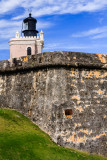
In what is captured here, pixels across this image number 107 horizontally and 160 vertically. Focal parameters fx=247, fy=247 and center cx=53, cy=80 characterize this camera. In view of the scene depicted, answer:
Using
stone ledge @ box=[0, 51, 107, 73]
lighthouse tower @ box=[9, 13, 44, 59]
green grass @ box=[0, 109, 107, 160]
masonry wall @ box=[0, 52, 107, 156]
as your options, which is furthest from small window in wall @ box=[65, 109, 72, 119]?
lighthouse tower @ box=[9, 13, 44, 59]

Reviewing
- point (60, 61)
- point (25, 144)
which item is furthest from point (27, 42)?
point (25, 144)

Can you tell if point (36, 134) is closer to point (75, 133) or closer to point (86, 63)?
point (75, 133)

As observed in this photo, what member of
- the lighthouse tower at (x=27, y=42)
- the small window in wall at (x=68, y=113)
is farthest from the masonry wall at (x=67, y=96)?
the lighthouse tower at (x=27, y=42)

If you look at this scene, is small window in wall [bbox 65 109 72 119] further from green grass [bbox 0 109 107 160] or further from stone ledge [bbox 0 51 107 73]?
stone ledge [bbox 0 51 107 73]

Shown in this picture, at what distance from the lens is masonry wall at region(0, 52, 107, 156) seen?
11.4m

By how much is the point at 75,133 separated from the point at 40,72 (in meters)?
3.39

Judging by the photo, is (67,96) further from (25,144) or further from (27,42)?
(27,42)

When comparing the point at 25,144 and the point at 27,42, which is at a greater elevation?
the point at 27,42

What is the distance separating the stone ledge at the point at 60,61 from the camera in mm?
11820

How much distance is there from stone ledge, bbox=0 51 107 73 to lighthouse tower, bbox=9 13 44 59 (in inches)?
1674

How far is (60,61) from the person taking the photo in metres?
11.7

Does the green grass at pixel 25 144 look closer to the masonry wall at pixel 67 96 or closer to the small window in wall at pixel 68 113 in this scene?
the masonry wall at pixel 67 96

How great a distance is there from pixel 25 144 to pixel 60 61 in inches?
173

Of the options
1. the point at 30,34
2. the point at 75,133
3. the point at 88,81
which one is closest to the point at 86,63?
the point at 88,81
